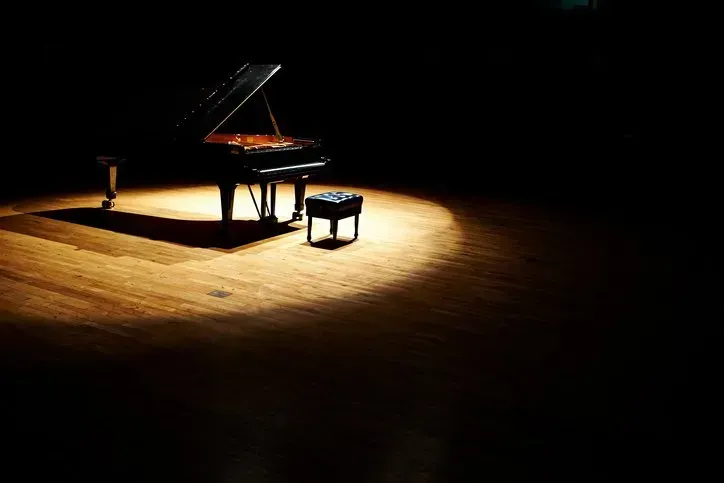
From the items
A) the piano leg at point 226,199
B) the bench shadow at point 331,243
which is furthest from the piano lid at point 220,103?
the bench shadow at point 331,243

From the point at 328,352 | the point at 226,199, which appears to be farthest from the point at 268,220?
the point at 328,352

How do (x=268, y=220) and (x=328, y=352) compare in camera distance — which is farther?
A: (x=268, y=220)

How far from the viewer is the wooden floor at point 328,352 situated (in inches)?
98.1

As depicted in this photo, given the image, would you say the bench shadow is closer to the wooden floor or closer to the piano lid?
the wooden floor

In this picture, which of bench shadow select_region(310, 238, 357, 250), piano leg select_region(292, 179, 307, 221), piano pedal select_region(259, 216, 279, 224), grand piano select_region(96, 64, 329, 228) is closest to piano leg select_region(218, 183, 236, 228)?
grand piano select_region(96, 64, 329, 228)

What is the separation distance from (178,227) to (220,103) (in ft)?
4.07

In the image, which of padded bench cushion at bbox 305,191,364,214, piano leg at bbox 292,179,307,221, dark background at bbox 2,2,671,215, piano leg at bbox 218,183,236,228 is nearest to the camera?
padded bench cushion at bbox 305,191,364,214

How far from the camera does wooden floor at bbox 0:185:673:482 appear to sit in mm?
2492

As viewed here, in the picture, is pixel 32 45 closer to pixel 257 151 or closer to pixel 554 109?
pixel 257 151

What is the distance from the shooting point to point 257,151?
18.7 feet

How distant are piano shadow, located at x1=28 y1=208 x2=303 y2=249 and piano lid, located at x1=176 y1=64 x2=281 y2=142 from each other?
0.87 metres

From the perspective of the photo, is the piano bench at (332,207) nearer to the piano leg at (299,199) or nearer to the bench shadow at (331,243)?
the bench shadow at (331,243)

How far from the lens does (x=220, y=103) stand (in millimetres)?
5762

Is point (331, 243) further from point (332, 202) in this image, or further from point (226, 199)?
point (226, 199)
